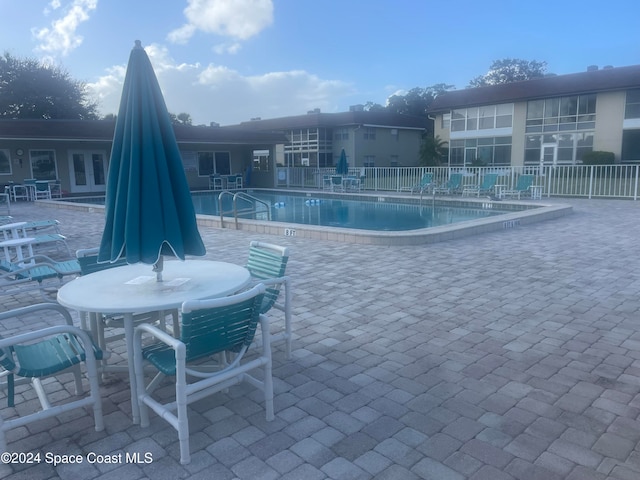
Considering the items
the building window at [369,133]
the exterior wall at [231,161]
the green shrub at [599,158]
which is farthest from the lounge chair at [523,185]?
the building window at [369,133]

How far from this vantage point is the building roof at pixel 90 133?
1816cm

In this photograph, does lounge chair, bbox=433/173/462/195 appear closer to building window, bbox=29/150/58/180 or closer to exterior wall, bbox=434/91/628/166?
exterior wall, bbox=434/91/628/166

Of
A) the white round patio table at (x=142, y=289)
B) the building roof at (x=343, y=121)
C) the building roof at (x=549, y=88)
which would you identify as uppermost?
the building roof at (x=549, y=88)

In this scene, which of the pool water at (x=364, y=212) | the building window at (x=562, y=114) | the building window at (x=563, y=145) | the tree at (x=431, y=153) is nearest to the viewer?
the pool water at (x=364, y=212)

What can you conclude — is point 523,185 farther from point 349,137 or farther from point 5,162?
point 5,162

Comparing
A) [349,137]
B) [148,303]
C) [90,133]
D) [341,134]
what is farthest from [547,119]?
[148,303]

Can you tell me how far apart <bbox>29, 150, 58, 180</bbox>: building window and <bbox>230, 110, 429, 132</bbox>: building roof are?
15232 mm

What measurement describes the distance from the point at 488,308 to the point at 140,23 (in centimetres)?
873

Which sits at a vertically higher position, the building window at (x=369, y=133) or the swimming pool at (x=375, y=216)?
the building window at (x=369, y=133)

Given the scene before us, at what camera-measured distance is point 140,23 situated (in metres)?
9.42

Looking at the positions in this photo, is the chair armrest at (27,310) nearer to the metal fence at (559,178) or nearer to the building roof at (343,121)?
the metal fence at (559,178)

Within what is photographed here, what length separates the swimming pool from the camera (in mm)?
8250

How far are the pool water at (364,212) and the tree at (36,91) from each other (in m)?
20.9

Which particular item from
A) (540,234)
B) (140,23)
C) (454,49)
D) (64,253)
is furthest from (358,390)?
(454,49)
